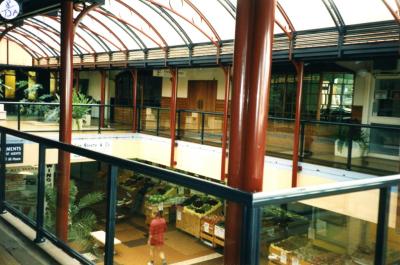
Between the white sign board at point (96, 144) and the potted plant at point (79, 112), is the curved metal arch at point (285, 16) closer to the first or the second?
the potted plant at point (79, 112)

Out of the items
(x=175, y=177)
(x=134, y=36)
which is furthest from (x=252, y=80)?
(x=134, y=36)

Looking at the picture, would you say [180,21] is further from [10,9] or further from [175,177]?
[175,177]

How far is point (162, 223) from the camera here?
372 cm

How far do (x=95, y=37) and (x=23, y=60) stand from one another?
9.32 m

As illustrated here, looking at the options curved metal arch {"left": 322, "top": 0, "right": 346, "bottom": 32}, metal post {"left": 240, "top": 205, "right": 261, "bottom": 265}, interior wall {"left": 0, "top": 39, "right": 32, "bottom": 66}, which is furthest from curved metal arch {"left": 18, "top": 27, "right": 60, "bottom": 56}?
metal post {"left": 240, "top": 205, "right": 261, "bottom": 265}

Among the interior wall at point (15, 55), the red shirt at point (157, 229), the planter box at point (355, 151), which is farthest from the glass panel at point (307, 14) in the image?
the interior wall at point (15, 55)

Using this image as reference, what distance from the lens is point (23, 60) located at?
24547 millimetres

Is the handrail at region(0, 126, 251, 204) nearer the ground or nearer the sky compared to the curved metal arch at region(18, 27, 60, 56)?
nearer the ground

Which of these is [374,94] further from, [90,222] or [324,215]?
[90,222]

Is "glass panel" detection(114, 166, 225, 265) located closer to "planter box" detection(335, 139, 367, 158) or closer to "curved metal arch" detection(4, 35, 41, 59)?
"planter box" detection(335, 139, 367, 158)

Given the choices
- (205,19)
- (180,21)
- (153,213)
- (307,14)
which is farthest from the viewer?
(180,21)

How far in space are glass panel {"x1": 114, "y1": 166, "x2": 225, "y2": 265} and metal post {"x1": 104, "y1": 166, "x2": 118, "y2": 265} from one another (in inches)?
1.8

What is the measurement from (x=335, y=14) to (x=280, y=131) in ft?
11.3

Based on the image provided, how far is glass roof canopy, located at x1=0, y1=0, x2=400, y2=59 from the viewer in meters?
9.12
